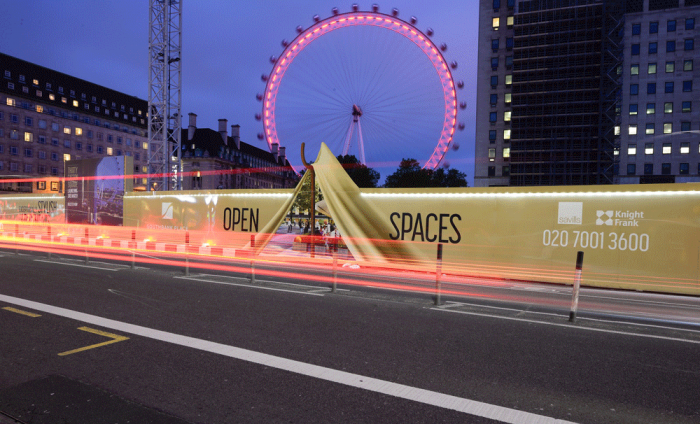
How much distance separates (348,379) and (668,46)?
85.8 meters

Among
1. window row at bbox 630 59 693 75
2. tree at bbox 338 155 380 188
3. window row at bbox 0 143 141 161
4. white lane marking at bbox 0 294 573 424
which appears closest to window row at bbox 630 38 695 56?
window row at bbox 630 59 693 75

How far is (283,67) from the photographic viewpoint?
26828 millimetres

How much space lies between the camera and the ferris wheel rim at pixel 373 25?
85.1ft

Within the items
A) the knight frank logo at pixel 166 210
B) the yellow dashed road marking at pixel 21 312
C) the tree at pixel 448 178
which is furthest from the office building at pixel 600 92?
the yellow dashed road marking at pixel 21 312

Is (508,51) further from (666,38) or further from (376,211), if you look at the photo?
(376,211)

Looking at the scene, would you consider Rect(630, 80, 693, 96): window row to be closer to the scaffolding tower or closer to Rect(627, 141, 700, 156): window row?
the scaffolding tower

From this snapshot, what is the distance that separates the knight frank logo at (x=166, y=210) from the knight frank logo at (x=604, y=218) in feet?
63.9

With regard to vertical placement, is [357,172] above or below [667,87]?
below

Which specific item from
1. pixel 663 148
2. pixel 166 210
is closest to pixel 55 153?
pixel 166 210

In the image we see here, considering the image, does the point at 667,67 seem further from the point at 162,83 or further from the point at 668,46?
the point at 162,83

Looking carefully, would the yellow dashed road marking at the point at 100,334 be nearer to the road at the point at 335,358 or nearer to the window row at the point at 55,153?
the road at the point at 335,358

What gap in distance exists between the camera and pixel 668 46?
2667 inches

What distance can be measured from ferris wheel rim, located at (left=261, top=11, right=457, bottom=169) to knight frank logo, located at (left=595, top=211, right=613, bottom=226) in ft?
42.9

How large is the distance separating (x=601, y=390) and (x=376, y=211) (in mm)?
11907
